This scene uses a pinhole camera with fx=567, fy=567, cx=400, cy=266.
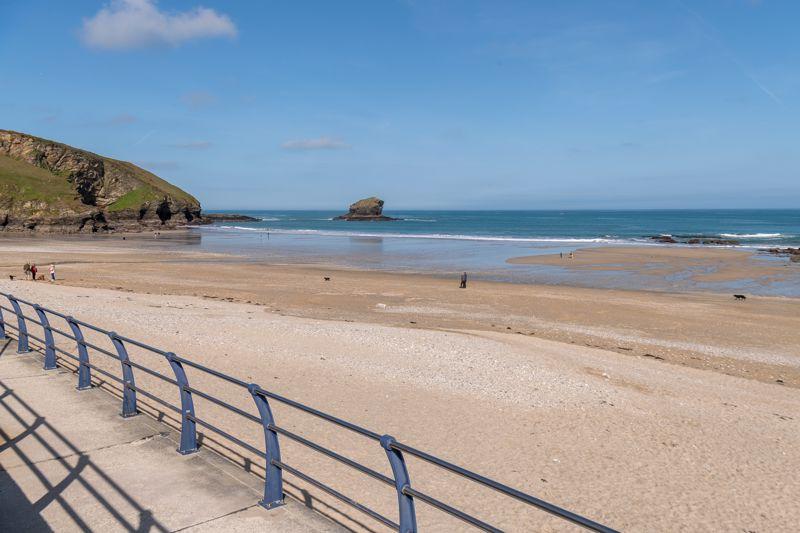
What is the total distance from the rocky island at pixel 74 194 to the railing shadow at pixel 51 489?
9900 cm

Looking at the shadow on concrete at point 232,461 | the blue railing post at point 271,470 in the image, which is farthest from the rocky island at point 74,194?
the blue railing post at point 271,470

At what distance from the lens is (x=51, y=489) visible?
16.9ft

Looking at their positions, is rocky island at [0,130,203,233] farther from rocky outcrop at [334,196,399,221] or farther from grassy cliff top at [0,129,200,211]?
rocky outcrop at [334,196,399,221]

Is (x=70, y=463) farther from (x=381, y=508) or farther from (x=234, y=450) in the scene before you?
(x=381, y=508)

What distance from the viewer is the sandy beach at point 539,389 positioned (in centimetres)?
736

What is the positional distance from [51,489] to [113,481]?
0.50 meters

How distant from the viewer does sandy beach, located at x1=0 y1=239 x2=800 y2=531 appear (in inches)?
290

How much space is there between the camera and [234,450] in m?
7.47

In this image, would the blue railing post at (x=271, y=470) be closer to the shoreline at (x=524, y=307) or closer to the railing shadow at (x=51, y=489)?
the railing shadow at (x=51, y=489)

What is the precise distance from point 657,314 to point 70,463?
2232cm

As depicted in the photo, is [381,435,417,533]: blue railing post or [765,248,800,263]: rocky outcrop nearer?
[381,435,417,533]: blue railing post

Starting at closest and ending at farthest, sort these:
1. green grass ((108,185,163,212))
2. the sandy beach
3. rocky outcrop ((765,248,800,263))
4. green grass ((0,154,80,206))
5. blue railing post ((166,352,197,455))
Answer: blue railing post ((166,352,197,455))
the sandy beach
rocky outcrop ((765,248,800,263))
green grass ((0,154,80,206))
green grass ((108,185,163,212))

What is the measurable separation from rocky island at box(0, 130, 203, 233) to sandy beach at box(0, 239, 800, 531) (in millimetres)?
81101

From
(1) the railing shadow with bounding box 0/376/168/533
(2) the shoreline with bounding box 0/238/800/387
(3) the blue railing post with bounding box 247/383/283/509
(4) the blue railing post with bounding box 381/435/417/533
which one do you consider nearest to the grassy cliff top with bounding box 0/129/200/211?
(2) the shoreline with bounding box 0/238/800/387
